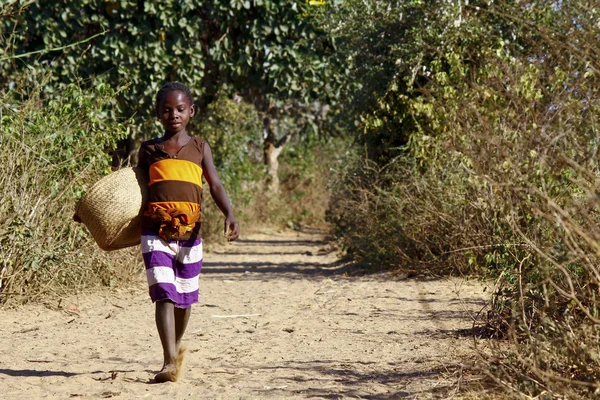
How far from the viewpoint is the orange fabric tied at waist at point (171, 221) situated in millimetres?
5270

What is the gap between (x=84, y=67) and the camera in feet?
40.1

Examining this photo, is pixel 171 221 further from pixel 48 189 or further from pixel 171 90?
pixel 48 189

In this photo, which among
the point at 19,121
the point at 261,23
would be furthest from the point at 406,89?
the point at 19,121

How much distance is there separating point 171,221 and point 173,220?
0.04 ft

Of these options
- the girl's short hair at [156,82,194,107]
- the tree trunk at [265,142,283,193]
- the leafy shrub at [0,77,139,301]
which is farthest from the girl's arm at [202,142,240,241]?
the tree trunk at [265,142,283,193]

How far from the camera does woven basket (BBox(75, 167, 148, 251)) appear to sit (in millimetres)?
5379

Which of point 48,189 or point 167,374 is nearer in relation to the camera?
point 167,374

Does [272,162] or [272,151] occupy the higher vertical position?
[272,151]

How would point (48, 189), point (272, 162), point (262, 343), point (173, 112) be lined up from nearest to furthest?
point (173, 112) < point (262, 343) < point (48, 189) < point (272, 162)

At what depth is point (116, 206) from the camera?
537cm

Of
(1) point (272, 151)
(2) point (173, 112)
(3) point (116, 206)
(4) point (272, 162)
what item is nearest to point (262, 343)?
(3) point (116, 206)

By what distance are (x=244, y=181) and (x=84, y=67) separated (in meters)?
6.95

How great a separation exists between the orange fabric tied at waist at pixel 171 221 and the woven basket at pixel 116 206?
0.59 feet

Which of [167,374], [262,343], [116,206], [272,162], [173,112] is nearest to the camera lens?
[167,374]
